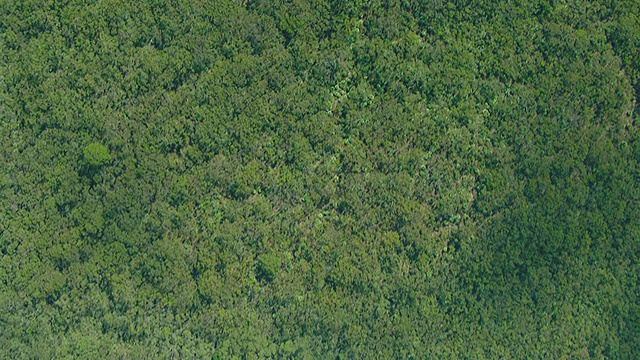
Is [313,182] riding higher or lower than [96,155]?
lower

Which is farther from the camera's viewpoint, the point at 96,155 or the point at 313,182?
the point at 313,182

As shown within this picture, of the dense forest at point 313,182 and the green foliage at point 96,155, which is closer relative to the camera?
the green foliage at point 96,155

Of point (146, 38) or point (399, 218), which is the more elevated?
point (146, 38)

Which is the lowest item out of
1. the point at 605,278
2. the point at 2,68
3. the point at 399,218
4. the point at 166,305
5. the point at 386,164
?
the point at 605,278

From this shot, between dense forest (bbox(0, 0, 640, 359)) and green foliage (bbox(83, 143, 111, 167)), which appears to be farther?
dense forest (bbox(0, 0, 640, 359))

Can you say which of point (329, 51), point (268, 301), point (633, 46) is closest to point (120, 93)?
point (329, 51)

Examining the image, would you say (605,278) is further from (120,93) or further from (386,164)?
(120,93)

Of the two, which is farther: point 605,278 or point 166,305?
point 605,278
